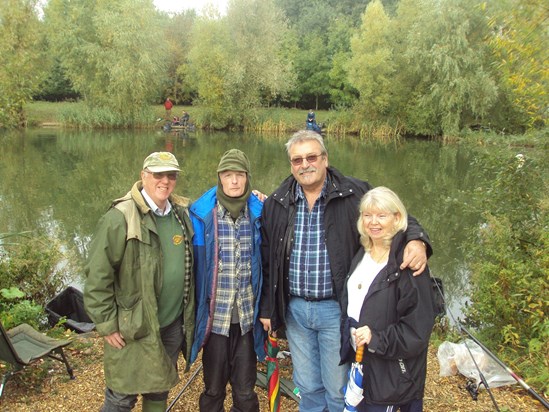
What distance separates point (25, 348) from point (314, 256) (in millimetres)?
2160

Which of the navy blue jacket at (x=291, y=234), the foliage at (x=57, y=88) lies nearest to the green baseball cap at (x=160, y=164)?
the navy blue jacket at (x=291, y=234)

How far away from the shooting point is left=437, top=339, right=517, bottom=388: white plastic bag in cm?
347

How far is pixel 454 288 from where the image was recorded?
6875 millimetres

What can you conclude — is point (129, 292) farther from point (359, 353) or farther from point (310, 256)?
point (359, 353)

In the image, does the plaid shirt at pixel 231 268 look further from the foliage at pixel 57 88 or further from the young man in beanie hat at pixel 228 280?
the foliage at pixel 57 88

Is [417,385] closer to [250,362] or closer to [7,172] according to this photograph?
[250,362]

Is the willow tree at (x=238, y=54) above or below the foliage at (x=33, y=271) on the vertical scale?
above

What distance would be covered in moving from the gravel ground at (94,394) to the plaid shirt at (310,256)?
112 cm

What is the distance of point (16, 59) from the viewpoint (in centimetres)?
795

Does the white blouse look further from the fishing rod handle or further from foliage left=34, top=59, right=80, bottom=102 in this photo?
foliage left=34, top=59, right=80, bottom=102

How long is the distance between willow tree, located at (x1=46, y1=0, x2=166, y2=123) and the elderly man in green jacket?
26.8 meters

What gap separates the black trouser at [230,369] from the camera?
2680 mm

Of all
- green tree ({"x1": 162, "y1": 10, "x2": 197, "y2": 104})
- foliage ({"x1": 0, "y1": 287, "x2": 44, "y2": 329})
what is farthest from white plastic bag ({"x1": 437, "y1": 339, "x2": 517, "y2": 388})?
green tree ({"x1": 162, "y1": 10, "x2": 197, "y2": 104})

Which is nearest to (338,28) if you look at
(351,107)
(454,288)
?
(351,107)
